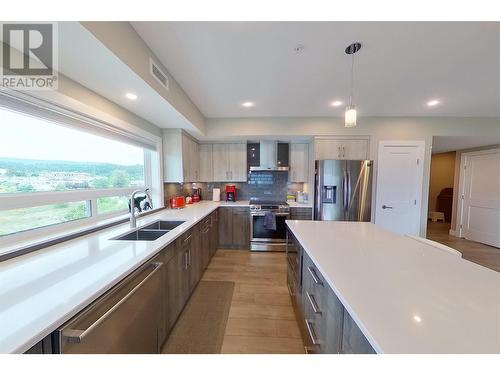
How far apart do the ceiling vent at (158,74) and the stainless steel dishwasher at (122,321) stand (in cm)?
158

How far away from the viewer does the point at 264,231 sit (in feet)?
11.4

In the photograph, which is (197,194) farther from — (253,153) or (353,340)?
(353,340)

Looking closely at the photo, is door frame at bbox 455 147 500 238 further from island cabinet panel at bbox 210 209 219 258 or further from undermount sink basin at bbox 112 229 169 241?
undermount sink basin at bbox 112 229 169 241

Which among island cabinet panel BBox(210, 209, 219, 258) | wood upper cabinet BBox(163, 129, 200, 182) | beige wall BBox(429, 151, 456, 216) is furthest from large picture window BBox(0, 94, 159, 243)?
beige wall BBox(429, 151, 456, 216)

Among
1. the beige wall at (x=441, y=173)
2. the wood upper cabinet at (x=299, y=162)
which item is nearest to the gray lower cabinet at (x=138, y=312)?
the wood upper cabinet at (x=299, y=162)

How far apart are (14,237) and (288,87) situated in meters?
2.78

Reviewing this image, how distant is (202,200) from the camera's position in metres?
4.16

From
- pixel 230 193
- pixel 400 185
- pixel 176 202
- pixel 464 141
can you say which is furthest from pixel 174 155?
pixel 464 141

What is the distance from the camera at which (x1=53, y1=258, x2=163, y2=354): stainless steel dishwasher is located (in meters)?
0.75

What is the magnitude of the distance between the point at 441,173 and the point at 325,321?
829 centimetres

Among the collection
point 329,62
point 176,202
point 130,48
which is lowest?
point 176,202

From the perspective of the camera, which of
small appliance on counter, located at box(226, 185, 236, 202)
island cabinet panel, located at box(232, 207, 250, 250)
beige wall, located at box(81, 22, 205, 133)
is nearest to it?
beige wall, located at box(81, 22, 205, 133)
